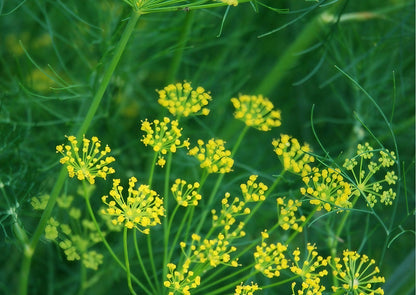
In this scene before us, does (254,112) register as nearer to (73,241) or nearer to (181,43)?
(181,43)

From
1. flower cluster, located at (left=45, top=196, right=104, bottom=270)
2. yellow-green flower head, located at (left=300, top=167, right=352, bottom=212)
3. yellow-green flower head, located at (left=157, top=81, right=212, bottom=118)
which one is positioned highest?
yellow-green flower head, located at (left=157, top=81, right=212, bottom=118)

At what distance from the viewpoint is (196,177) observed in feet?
4.71

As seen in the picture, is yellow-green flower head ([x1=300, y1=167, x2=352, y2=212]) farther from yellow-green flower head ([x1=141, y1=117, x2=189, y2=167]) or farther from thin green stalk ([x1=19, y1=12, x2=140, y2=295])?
thin green stalk ([x1=19, y1=12, x2=140, y2=295])

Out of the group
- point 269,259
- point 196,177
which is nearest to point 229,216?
point 269,259

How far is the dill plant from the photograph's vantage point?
3.21 feet

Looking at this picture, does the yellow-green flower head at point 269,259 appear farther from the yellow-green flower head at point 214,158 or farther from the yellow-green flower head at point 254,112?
the yellow-green flower head at point 254,112

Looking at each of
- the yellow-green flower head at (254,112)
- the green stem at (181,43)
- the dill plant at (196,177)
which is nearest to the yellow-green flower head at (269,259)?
the dill plant at (196,177)

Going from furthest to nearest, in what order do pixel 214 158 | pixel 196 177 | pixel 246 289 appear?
pixel 196 177, pixel 214 158, pixel 246 289

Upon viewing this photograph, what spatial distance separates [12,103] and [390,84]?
39.1 inches

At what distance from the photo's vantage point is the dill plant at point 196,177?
38.5 inches

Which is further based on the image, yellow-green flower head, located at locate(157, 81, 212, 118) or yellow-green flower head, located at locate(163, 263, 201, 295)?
yellow-green flower head, located at locate(157, 81, 212, 118)

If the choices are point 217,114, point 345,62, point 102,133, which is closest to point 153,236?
point 102,133

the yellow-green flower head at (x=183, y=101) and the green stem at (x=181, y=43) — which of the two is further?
the green stem at (x=181, y=43)

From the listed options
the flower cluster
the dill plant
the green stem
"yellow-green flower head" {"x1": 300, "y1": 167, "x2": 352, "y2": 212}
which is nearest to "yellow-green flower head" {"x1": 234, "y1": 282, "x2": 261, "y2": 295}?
the dill plant
